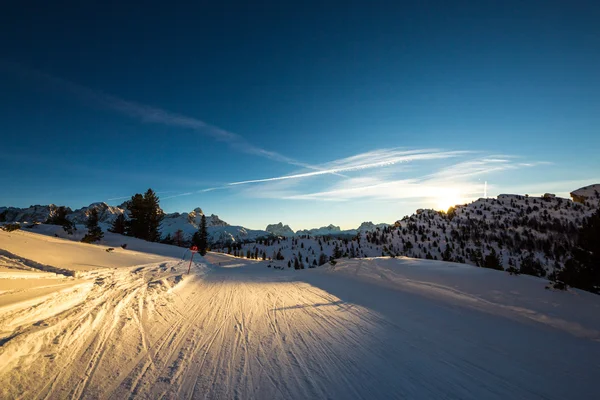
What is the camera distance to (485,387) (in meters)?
3.48

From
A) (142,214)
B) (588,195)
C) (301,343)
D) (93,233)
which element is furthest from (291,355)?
(588,195)

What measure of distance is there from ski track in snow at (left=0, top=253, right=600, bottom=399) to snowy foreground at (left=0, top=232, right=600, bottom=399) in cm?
3

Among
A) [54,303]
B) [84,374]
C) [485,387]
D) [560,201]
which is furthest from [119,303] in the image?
[560,201]

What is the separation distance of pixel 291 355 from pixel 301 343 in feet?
1.95

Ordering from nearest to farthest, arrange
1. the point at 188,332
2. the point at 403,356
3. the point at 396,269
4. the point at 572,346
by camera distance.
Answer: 1. the point at 403,356
2. the point at 572,346
3. the point at 188,332
4. the point at 396,269

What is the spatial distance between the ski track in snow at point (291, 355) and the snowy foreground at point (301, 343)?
3 centimetres

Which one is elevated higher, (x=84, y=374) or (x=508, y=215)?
(x=508, y=215)

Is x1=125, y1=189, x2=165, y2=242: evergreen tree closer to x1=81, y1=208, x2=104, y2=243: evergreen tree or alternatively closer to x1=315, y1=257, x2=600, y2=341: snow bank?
x1=81, y1=208, x2=104, y2=243: evergreen tree

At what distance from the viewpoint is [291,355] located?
4.46m

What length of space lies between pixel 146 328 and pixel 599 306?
11.4 meters

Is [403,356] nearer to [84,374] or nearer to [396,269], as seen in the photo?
[84,374]

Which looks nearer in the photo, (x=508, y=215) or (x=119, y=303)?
(x=119, y=303)

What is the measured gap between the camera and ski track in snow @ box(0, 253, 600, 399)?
339 cm

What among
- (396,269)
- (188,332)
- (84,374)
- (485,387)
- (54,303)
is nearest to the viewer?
(485,387)
